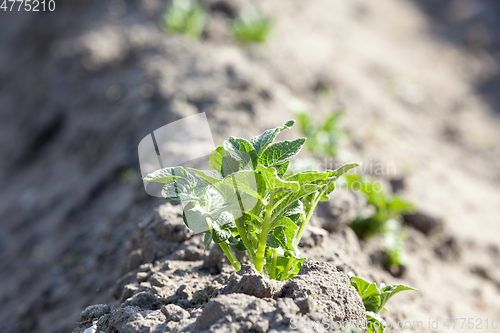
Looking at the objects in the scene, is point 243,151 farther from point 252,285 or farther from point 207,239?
point 252,285

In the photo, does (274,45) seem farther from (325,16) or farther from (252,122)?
(325,16)

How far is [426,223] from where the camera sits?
3.24 meters

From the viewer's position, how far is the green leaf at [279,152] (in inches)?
58.8

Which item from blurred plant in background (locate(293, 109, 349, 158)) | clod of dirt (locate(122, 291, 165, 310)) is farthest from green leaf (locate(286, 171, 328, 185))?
blurred plant in background (locate(293, 109, 349, 158))

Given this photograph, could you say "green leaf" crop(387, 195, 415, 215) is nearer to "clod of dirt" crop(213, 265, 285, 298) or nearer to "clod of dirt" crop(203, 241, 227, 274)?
"clod of dirt" crop(203, 241, 227, 274)

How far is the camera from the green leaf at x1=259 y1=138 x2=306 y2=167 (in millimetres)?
1494

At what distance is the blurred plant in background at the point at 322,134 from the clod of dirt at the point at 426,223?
2.82ft

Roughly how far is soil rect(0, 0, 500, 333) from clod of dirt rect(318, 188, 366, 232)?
13 millimetres

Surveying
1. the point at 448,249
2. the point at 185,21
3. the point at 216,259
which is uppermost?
the point at 185,21

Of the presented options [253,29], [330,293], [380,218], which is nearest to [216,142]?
[380,218]

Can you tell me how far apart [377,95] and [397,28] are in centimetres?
386

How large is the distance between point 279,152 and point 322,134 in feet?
6.83

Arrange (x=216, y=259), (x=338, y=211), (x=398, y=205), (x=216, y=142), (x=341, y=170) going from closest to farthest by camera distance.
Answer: (x=341, y=170) < (x=216, y=259) < (x=338, y=211) < (x=398, y=205) < (x=216, y=142)

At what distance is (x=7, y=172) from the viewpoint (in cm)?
509
